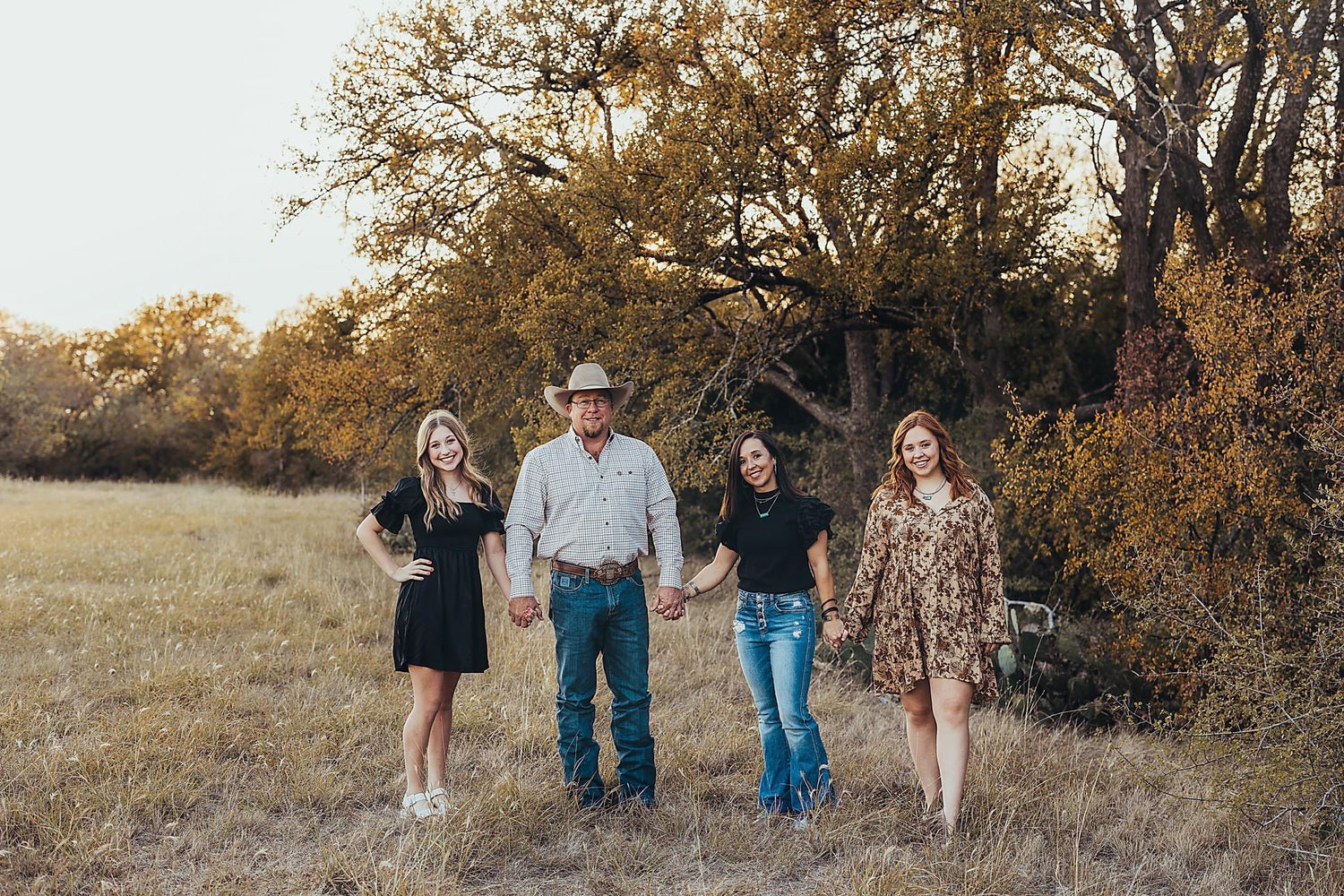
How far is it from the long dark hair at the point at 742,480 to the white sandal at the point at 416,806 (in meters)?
1.91

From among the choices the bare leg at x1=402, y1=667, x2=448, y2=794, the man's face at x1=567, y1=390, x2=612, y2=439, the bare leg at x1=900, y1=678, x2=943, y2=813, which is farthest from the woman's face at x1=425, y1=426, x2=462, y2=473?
the bare leg at x1=900, y1=678, x2=943, y2=813

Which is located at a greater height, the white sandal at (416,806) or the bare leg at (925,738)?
the bare leg at (925,738)

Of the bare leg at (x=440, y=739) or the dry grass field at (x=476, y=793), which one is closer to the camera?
the dry grass field at (x=476, y=793)

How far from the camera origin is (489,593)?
10.7m

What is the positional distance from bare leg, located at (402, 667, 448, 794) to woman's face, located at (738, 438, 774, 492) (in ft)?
5.67

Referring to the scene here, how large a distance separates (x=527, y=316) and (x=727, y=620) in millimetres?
3672

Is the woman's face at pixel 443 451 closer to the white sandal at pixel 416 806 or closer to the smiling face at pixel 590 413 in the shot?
the smiling face at pixel 590 413

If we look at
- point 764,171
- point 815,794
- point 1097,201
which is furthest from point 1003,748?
point 1097,201

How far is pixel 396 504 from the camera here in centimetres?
478

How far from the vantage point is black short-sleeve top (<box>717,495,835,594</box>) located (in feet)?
15.3

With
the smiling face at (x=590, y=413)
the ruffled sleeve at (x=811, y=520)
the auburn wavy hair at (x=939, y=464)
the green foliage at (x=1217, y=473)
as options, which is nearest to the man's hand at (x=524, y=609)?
the smiling face at (x=590, y=413)

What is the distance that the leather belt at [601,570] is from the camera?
4688 mm

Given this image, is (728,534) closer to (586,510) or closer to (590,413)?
(586,510)

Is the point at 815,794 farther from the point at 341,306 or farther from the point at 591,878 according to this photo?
the point at 341,306
